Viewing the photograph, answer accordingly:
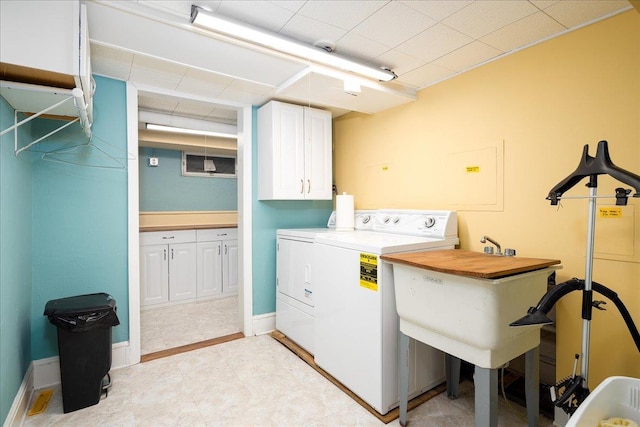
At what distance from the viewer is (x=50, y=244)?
2.37m

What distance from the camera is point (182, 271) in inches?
168

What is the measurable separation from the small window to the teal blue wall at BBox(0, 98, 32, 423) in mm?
2720

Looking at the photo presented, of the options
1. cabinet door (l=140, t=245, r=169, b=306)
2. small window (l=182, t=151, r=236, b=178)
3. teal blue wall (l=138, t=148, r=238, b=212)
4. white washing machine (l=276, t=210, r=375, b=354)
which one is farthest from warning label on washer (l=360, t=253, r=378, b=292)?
small window (l=182, t=151, r=236, b=178)

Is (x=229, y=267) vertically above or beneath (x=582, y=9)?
beneath

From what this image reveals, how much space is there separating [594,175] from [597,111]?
1.95 ft

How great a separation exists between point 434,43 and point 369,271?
1.51m

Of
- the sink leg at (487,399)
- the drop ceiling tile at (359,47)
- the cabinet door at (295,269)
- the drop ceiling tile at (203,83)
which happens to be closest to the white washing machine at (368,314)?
the cabinet door at (295,269)

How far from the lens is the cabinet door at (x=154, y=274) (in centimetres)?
399

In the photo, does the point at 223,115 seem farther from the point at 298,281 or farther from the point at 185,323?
the point at 185,323

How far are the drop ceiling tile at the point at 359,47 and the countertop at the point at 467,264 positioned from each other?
1.35 m

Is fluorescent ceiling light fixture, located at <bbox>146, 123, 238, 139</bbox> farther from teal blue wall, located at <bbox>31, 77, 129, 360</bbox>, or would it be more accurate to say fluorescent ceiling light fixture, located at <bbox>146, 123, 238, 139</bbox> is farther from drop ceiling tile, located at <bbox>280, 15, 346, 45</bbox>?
drop ceiling tile, located at <bbox>280, 15, 346, 45</bbox>

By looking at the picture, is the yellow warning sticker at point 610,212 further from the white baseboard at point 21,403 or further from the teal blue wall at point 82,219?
the white baseboard at point 21,403

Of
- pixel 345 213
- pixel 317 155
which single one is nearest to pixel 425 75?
pixel 317 155

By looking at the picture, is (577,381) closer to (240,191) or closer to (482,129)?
(482,129)
